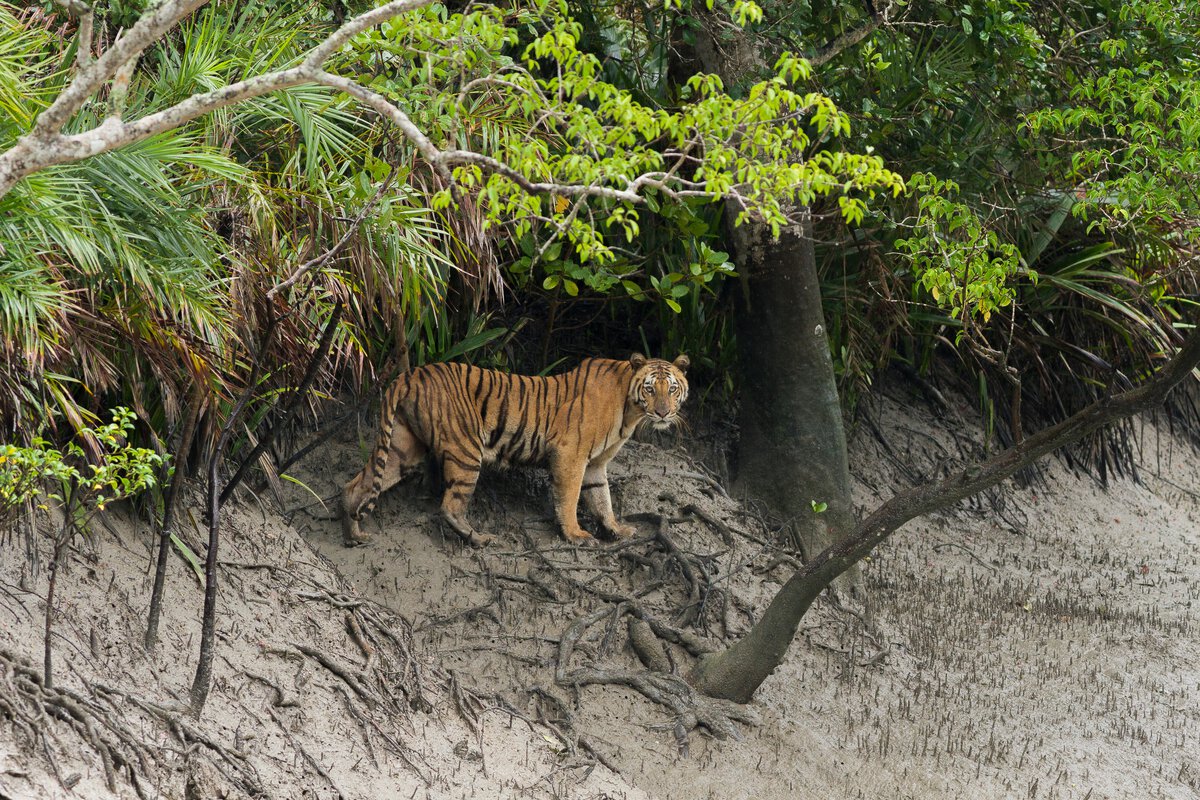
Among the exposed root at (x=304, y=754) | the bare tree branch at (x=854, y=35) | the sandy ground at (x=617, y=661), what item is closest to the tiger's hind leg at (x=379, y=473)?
the sandy ground at (x=617, y=661)

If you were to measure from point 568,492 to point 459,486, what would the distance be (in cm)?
64

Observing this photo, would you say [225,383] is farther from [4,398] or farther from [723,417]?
[723,417]

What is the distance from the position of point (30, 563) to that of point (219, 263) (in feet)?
5.13

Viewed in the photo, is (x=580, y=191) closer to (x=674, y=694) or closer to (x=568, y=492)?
(x=674, y=694)

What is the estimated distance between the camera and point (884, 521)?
6.25 meters

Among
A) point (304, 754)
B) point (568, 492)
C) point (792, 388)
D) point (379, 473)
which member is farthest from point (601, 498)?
point (304, 754)

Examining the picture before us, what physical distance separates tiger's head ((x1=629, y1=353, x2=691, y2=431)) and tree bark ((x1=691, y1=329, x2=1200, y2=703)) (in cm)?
145

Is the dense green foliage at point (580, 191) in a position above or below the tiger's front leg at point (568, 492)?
above

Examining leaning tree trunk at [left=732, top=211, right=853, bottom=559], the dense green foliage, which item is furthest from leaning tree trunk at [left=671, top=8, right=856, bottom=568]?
the dense green foliage

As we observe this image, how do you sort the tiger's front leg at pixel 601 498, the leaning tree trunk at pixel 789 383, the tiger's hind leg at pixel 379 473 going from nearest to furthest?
the tiger's hind leg at pixel 379 473 → the tiger's front leg at pixel 601 498 → the leaning tree trunk at pixel 789 383

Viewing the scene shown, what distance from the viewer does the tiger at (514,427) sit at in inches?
289

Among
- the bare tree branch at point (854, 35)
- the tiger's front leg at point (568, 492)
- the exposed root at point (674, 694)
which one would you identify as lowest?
the exposed root at point (674, 694)

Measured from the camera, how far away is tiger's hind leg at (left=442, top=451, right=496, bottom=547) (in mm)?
7395

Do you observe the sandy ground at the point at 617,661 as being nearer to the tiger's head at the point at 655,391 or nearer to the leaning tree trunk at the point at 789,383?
Result: the leaning tree trunk at the point at 789,383
